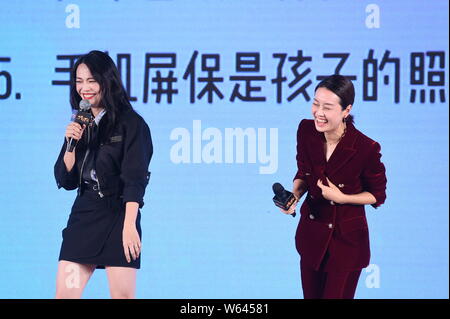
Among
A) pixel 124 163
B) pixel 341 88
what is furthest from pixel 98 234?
pixel 341 88

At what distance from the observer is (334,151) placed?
9.63 ft

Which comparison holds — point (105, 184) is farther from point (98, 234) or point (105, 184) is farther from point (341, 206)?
point (341, 206)

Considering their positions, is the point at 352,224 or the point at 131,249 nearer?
the point at 131,249

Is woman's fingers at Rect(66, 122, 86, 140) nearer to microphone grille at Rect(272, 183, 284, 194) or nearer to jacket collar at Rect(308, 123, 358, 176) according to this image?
microphone grille at Rect(272, 183, 284, 194)

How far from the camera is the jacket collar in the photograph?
2912 millimetres

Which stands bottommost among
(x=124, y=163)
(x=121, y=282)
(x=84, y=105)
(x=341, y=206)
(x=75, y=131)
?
(x=121, y=282)

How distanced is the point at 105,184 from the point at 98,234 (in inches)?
7.9

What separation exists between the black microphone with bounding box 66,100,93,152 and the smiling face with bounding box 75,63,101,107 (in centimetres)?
3

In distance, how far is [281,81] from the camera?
4141 mm

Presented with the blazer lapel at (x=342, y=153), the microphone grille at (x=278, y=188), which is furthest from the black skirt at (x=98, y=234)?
the blazer lapel at (x=342, y=153)

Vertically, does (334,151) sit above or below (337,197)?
above
